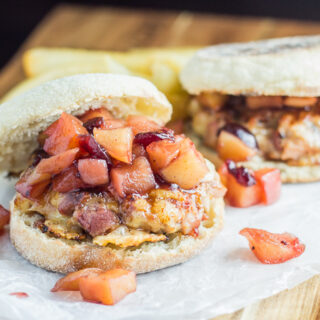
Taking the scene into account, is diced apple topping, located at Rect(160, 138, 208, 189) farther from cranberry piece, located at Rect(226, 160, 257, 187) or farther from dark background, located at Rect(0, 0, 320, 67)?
dark background, located at Rect(0, 0, 320, 67)

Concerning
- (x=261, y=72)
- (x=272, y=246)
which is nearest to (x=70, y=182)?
(x=272, y=246)

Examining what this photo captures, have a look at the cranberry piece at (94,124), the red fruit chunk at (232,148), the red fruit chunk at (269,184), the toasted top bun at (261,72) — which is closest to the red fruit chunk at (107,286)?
the cranberry piece at (94,124)

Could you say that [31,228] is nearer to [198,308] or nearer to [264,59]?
[198,308]

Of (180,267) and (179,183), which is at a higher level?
(179,183)

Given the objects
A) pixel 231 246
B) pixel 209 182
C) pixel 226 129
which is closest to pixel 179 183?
pixel 209 182

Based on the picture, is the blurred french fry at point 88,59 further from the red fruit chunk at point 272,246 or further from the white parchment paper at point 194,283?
the red fruit chunk at point 272,246

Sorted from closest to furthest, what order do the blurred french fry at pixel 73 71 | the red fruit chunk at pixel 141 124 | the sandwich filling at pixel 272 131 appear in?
the red fruit chunk at pixel 141 124 → the sandwich filling at pixel 272 131 → the blurred french fry at pixel 73 71
